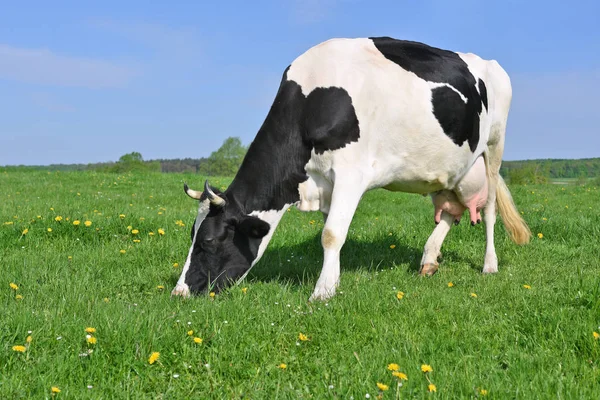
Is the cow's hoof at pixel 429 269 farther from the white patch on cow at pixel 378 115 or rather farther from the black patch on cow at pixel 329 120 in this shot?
the black patch on cow at pixel 329 120

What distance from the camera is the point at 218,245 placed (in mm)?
5250

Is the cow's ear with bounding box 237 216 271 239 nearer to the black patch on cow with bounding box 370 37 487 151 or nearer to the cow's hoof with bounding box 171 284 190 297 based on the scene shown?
the cow's hoof with bounding box 171 284 190 297

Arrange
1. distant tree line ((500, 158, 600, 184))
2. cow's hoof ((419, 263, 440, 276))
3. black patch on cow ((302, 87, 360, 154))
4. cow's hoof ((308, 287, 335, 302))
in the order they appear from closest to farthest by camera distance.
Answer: cow's hoof ((308, 287, 335, 302))
black patch on cow ((302, 87, 360, 154))
cow's hoof ((419, 263, 440, 276))
distant tree line ((500, 158, 600, 184))

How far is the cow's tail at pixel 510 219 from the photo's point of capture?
7.44 m

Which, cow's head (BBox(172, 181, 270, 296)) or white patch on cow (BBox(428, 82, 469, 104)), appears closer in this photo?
cow's head (BBox(172, 181, 270, 296))

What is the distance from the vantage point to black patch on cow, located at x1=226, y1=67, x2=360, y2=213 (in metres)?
5.21

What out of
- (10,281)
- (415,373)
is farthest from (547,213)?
(10,281)

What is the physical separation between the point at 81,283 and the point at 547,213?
8.04 meters

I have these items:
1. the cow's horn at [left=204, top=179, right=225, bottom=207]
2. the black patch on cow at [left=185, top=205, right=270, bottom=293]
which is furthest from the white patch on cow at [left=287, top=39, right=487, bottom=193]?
the cow's horn at [left=204, top=179, right=225, bottom=207]

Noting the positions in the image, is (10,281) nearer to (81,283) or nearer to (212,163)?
(81,283)

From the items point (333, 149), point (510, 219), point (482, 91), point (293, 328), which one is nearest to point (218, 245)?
point (333, 149)

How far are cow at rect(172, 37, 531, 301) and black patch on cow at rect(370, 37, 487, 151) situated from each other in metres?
0.01

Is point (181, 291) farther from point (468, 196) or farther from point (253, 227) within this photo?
point (468, 196)

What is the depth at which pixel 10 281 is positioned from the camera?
17.8ft
